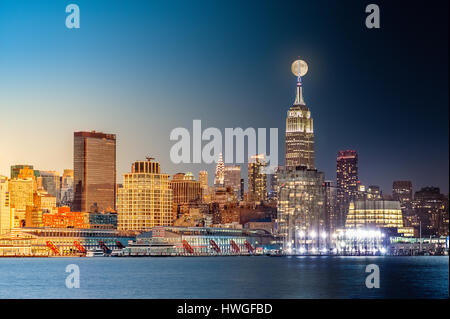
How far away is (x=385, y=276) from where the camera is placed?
143 metres

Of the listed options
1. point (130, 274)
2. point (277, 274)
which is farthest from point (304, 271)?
point (130, 274)
